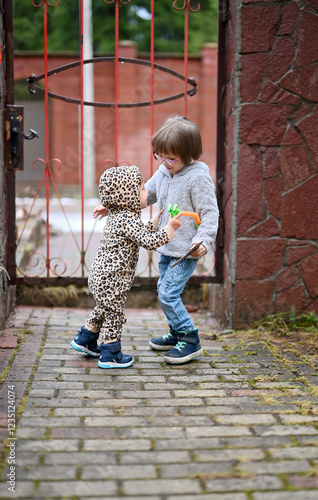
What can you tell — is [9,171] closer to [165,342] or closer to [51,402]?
[165,342]

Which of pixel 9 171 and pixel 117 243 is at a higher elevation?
pixel 9 171

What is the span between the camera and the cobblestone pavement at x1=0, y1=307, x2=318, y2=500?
6.86 feet

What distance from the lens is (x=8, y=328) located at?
4.12 meters

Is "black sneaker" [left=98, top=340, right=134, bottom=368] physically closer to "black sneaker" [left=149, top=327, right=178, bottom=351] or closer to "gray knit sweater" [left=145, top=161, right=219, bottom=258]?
"black sneaker" [left=149, top=327, right=178, bottom=351]

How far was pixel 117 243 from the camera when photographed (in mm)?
3301

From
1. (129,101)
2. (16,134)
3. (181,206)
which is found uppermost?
(129,101)

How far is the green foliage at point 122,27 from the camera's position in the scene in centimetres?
2005

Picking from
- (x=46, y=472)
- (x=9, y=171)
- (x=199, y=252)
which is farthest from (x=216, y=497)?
(x=9, y=171)

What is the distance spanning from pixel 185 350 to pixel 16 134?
1869 millimetres

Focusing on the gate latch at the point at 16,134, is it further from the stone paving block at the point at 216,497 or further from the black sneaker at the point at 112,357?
the stone paving block at the point at 216,497

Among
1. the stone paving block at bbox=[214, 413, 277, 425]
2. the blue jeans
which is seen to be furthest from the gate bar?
the stone paving block at bbox=[214, 413, 277, 425]

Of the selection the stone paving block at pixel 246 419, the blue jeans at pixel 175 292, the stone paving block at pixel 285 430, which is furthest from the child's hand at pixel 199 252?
the stone paving block at pixel 285 430

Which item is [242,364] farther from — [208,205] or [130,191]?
[130,191]

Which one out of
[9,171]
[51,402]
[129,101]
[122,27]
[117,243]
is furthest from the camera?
[122,27]
